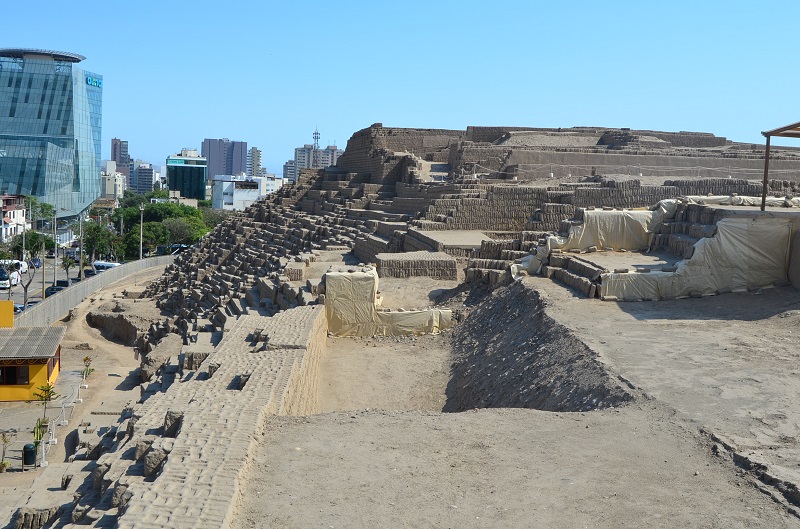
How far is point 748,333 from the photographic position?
880cm

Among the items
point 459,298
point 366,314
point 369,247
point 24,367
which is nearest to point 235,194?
point 369,247

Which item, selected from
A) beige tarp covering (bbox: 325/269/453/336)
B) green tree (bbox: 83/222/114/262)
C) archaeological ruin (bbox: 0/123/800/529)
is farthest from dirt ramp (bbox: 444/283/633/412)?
green tree (bbox: 83/222/114/262)

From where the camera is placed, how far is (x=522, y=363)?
9047 mm

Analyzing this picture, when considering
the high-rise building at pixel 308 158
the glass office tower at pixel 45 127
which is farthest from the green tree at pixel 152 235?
the high-rise building at pixel 308 158

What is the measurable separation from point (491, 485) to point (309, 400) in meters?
3.84

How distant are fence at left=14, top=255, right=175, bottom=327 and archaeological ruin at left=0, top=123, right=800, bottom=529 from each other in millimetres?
1028

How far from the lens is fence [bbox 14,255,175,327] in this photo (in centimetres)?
2017

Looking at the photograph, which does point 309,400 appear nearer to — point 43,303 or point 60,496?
point 60,496

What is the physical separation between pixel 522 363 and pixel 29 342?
9.77 meters

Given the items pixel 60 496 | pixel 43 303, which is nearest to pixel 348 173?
pixel 43 303

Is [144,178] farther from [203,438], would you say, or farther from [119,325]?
[203,438]

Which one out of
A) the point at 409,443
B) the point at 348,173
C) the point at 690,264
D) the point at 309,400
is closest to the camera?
the point at 409,443

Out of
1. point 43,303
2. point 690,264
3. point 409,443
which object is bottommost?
point 43,303

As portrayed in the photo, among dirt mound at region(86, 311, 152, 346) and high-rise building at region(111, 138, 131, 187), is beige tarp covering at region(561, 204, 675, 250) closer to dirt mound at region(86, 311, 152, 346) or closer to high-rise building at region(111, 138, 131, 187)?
dirt mound at region(86, 311, 152, 346)
